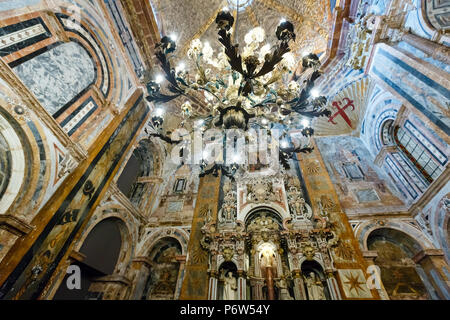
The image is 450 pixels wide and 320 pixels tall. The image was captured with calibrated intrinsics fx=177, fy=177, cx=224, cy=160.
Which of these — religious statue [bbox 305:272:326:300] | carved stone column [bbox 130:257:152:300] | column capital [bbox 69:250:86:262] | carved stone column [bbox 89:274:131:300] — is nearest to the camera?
column capital [bbox 69:250:86:262]

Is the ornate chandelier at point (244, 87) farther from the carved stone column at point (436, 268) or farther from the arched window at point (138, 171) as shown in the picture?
the carved stone column at point (436, 268)

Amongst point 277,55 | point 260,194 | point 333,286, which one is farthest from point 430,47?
point 333,286

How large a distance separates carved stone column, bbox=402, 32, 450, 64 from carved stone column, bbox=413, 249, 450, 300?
453cm

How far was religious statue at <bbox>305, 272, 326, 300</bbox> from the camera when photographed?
14.0 ft

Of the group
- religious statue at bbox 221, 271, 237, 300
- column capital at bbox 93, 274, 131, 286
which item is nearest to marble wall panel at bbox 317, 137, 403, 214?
religious statue at bbox 221, 271, 237, 300

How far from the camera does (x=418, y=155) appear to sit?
531 cm

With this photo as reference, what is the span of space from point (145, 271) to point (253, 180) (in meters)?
4.68

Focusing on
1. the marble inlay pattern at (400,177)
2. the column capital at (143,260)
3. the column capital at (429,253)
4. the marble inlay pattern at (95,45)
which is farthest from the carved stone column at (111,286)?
the marble inlay pattern at (400,177)

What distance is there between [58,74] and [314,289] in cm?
781

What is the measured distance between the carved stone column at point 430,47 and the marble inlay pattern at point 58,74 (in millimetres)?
8094

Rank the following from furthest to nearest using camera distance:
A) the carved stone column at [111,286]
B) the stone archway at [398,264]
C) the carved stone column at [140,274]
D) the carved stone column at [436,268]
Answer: the carved stone column at [140,274] < the carved stone column at [111,286] < the stone archway at [398,264] < the carved stone column at [436,268]

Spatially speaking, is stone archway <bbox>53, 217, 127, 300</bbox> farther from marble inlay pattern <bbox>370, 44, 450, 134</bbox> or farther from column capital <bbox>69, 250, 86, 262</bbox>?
marble inlay pattern <bbox>370, 44, 450, 134</bbox>

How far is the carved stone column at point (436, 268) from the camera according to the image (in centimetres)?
405

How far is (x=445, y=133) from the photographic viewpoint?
3.51 m
